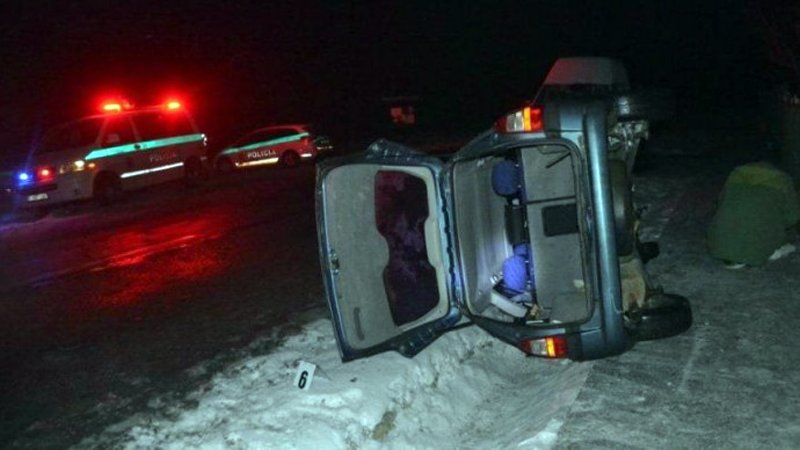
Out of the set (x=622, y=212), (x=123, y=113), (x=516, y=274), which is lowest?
Answer: (x=516, y=274)

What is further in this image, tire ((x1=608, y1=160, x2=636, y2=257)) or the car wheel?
the car wheel

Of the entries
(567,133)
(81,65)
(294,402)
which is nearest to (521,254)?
(567,133)

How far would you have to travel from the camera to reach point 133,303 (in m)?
8.17

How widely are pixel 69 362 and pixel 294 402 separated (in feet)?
7.95

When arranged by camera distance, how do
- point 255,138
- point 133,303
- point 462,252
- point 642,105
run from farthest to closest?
point 255,138 < point 133,303 < point 642,105 < point 462,252

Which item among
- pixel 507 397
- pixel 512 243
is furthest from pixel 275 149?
pixel 507 397

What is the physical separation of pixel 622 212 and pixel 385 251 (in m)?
1.54

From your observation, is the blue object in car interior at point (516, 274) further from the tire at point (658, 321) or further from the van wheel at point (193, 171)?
the van wheel at point (193, 171)

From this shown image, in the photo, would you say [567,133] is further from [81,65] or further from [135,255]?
[81,65]

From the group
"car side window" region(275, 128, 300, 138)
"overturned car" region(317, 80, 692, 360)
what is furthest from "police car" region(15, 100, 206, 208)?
"overturned car" region(317, 80, 692, 360)

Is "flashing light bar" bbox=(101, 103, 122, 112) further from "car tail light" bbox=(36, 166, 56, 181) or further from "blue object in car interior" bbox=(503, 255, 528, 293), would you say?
"blue object in car interior" bbox=(503, 255, 528, 293)

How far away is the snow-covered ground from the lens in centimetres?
454

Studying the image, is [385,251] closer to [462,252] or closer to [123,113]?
[462,252]

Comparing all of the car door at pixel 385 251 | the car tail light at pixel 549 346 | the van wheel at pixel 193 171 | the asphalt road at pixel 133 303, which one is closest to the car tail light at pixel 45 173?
the asphalt road at pixel 133 303
